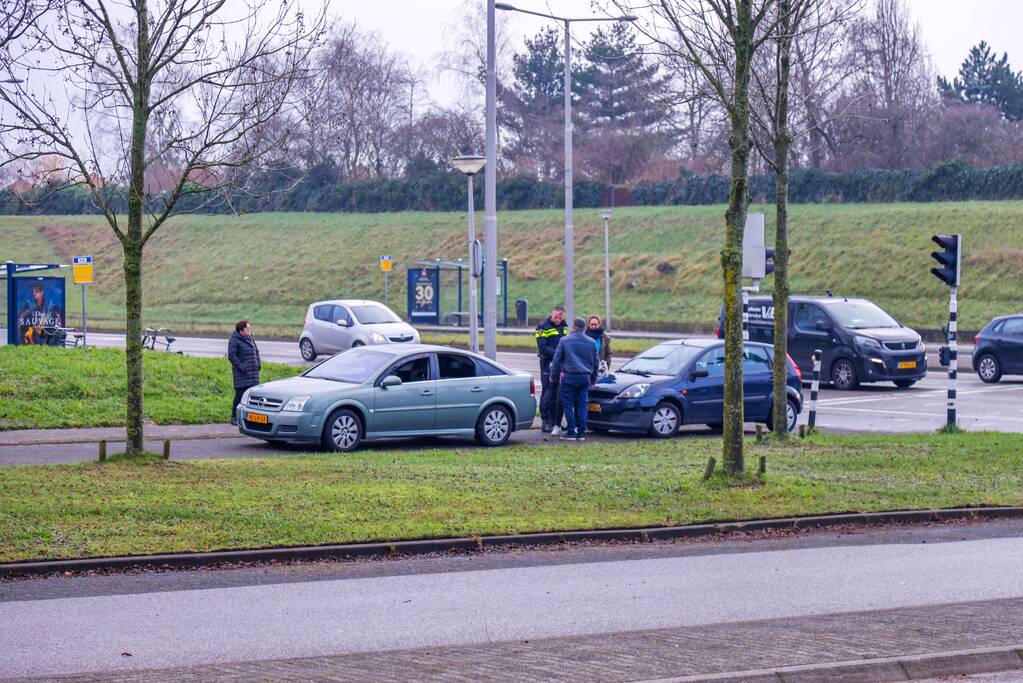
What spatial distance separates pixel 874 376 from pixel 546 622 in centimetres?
2053

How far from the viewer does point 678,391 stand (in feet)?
62.8

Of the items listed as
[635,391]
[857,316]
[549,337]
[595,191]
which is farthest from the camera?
[595,191]

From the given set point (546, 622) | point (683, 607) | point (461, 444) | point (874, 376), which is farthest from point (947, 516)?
point (874, 376)

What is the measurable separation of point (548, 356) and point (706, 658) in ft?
44.5

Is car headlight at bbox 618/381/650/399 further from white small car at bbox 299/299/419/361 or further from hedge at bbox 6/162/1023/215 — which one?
hedge at bbox 6/162/1023/215

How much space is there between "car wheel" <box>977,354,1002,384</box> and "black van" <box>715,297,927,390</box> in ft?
5.66

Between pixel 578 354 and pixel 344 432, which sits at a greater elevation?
pixel 578 354

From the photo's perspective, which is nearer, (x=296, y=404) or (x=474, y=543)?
(x=474, y=543)

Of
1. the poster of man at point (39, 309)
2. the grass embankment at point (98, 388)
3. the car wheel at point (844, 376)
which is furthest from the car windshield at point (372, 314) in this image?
the car wheel at point (844, 376)

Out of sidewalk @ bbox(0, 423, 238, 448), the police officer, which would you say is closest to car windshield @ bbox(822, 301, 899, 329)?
the police officer

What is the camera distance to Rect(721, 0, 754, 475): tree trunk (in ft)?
41.8

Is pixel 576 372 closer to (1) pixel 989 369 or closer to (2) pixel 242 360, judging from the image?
(2) pixel 242 360

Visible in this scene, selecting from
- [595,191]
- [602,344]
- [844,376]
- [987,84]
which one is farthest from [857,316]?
[987,84]

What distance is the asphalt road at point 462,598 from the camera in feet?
24.3
